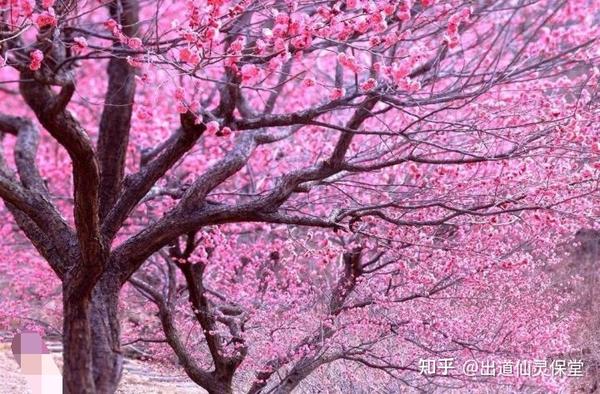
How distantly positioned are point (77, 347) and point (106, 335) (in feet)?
1.01

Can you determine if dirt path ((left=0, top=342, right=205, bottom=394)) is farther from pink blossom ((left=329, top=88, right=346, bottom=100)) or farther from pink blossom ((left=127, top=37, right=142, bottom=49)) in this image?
pink blossom ((left=329, top=88, right=346, bottom=100))

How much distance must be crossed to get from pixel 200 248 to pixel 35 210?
6.85 ft

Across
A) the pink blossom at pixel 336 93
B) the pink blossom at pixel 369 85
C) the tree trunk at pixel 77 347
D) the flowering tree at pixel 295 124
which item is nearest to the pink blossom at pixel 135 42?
the flowering tree at pixel 295 124

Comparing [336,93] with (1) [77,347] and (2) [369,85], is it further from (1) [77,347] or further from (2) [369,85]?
(1) [77,347]

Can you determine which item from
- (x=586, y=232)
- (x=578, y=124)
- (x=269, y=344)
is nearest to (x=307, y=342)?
(x=269, y=344)

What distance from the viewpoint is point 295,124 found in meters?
5.33

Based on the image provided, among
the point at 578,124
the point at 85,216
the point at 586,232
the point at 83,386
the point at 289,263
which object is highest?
the point at 586,232

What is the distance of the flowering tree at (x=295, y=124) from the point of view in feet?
13.4

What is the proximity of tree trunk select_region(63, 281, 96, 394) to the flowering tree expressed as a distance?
0.01 metres

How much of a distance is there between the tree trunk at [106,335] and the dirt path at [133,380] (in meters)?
6.35

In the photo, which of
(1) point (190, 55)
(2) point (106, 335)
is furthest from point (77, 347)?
(1) point (190, 55)

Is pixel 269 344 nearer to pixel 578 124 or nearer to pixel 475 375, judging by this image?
pixel 475 375

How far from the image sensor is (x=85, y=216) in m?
4.92

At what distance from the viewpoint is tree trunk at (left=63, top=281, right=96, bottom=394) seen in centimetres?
536
